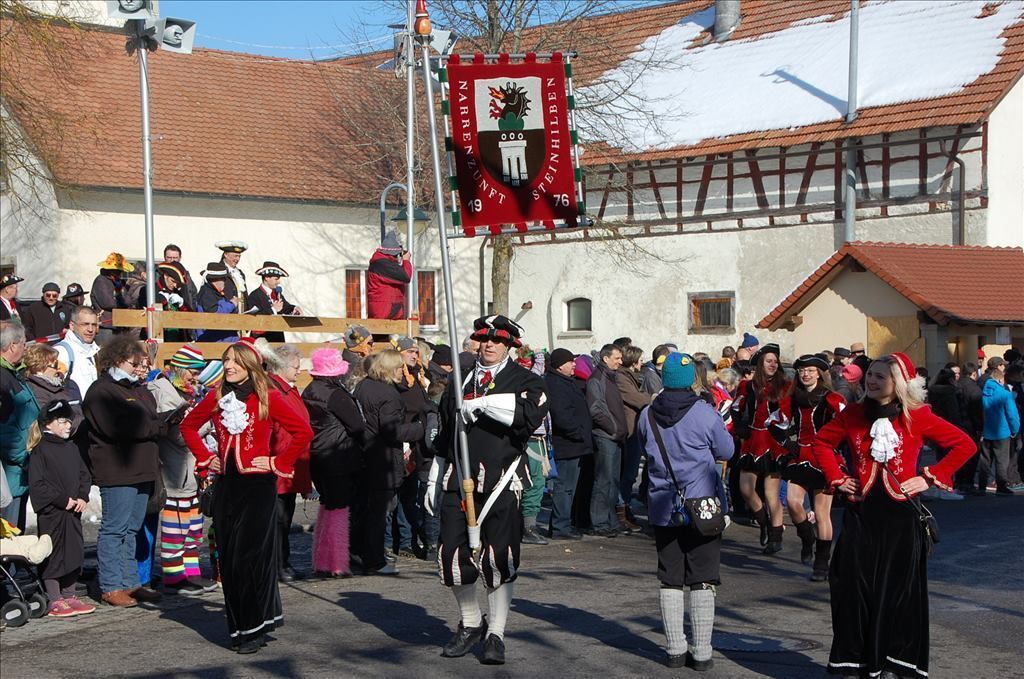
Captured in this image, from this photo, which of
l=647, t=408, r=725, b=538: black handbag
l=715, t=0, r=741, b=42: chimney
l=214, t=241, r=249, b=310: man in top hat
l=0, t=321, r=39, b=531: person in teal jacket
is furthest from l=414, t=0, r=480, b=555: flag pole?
l=715, t=0, r=741, b=42: chimney

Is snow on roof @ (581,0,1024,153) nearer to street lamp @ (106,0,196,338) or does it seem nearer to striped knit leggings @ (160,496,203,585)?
street lamp @ (106,0,196,338)

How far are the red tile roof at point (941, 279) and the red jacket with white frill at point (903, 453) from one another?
17.8 m

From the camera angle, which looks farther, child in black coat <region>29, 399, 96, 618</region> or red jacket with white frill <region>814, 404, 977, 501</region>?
child in black coat <region>29, 399, 96, 618</region>

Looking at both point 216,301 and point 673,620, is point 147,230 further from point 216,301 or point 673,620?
point 673,620

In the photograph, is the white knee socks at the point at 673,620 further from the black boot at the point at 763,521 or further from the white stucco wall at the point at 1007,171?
the white stucco wall at the point at 1007,171

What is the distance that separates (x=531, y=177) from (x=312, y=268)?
2613 centimetres

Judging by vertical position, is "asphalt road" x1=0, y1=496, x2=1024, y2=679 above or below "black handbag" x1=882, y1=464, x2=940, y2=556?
below

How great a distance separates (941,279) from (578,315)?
40.5 feet

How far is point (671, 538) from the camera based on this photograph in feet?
27.7

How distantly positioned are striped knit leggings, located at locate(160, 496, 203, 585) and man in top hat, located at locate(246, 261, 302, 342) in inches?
216

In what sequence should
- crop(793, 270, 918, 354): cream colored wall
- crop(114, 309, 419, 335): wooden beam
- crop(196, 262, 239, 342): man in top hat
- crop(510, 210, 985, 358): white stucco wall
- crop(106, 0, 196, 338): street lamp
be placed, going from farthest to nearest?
crop(510, 210, 985, 358): white stucco wall → crop(793, 270, 918, 354): cream colored wall → crop(196, 262, 239, 342): man in top hat → crop(106, 0, 196, 338): street lamp → crop(114, 309, 419, 335): wooden beam

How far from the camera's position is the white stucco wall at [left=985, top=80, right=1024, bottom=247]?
29.5m

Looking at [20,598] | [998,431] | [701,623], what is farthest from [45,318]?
[998,431]

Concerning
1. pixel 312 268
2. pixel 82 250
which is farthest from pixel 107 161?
pixel 312 268
